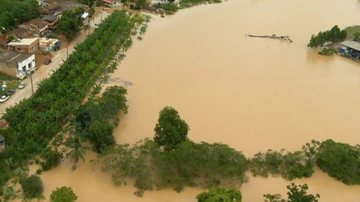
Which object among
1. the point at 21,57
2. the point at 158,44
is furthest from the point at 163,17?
the point at 21,57

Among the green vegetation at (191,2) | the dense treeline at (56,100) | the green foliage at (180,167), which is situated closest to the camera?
the green foliage at (180,167)

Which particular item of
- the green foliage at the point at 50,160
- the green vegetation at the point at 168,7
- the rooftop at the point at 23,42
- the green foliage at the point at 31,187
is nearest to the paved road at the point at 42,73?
the rooftop at the point at 23,42

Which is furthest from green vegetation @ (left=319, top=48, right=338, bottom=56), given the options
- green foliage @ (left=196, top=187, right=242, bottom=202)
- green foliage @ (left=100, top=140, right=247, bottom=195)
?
green foliage @ (left=196, top=187, right=242, bottom=202)

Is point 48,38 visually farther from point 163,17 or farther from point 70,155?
point 70,155

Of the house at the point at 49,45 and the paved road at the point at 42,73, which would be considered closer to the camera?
the paved road at the point at 42,73

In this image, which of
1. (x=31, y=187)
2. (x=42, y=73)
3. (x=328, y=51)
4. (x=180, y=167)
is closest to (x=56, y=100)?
(x=42, y=73)

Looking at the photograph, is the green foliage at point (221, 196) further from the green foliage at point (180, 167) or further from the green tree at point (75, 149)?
the green tree at point (75, 149)
